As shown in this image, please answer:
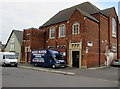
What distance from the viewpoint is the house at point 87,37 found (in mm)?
20891

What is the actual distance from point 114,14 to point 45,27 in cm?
1466

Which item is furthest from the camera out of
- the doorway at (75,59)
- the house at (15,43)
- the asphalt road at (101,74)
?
the house at (15,43)

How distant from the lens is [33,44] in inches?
1127

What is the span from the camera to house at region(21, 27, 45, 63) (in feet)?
93.5

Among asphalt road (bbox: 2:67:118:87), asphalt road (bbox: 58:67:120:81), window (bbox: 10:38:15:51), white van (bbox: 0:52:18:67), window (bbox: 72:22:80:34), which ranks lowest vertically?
asphalt road (bbox: 58:67:120:81)

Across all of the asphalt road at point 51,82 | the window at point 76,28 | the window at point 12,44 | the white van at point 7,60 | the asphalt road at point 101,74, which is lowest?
the asphalt road at point 101,74

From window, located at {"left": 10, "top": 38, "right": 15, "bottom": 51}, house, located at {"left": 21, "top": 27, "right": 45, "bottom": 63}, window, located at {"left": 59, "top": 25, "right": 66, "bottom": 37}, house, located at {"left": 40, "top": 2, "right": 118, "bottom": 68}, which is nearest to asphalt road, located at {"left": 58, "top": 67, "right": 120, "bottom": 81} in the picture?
house, located at {"left": 40, "top": 2, "right": 118, "bottom": 68}

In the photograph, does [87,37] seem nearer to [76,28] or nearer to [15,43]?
[76,28]

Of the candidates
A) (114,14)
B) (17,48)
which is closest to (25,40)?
(17,48)

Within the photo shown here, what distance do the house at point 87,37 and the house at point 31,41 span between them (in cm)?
218

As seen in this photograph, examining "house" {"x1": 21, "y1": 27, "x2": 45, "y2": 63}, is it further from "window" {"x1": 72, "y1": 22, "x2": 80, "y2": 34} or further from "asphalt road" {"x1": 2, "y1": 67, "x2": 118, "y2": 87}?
"asphalt road" {"x1": 2, "y1": 67, "x2": 118, "y2": 87}

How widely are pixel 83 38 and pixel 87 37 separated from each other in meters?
0.62

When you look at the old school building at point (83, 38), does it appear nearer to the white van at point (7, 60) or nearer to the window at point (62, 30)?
the window at point (62, 30)

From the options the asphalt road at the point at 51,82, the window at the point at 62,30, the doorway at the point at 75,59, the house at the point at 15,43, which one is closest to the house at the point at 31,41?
the house at the point at 15,43
